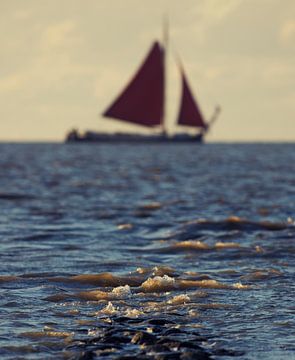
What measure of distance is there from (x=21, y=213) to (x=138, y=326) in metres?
13.6

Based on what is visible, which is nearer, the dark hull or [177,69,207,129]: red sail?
[177,69,207,129]: red sail

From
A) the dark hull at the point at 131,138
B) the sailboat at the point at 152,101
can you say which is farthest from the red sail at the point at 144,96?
the dark hull at the point at 131,138

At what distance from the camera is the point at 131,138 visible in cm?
14425

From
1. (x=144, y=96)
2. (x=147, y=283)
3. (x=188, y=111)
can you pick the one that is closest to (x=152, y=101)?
(x=144, y=96)

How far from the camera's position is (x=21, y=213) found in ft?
71.3

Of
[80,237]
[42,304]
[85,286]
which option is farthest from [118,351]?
[80,237]

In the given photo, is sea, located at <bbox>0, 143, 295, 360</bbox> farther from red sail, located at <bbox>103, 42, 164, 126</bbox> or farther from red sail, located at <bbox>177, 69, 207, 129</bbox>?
red sail, located at <bbox>177, 69, 207, 129</bbox>

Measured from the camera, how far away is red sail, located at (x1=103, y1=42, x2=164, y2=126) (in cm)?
10912

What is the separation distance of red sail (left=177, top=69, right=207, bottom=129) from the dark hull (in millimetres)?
17008

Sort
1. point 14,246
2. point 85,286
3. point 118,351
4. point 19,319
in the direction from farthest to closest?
point 14,246
point 85,286
point 19,319
point 118,351

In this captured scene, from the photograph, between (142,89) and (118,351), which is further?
(142,89)

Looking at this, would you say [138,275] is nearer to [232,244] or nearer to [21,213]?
[232,244]

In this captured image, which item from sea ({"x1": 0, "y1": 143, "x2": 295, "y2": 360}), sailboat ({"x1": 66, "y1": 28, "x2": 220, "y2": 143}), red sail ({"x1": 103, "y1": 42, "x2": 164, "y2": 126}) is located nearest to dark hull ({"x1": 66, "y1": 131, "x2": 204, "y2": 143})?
sailboat ({"x1": 66, "y1": 28, "x2": 220, "y2": 143})

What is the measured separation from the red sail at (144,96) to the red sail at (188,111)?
9.90ft
